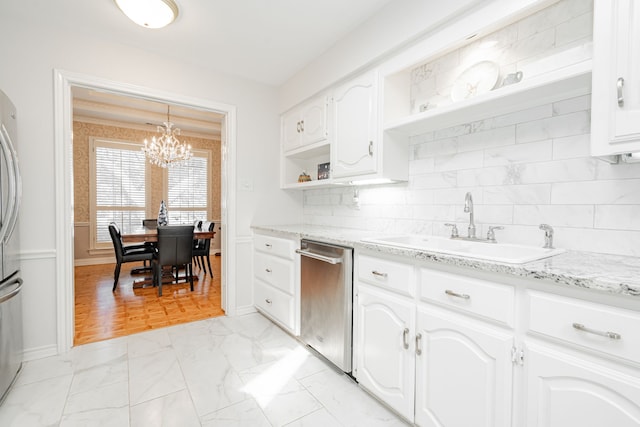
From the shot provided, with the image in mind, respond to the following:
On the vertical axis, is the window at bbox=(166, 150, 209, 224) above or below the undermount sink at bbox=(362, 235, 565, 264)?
above

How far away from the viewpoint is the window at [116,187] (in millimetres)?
5406

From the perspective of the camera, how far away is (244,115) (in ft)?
10.0

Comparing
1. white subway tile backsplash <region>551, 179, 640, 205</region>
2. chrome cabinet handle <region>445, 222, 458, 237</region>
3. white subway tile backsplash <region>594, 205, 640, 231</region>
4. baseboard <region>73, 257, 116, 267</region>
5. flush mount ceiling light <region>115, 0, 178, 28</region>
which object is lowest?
baseboard <region>73, 257, 116, 267</region>

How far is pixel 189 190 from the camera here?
250 inches

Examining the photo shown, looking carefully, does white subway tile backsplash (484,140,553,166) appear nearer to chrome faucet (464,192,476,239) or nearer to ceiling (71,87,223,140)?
chrome faucet (464,192,476,239)

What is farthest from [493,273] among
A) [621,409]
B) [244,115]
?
[244,115]

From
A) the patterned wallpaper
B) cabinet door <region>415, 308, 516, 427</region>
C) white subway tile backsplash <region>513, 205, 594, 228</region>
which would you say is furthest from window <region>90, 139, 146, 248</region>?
white subway tile backsplash <region>513, 205, 594, 228</region>

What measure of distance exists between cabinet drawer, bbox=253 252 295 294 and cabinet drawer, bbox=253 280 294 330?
65 millimetres

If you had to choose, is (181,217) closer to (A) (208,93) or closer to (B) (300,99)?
(A) (208,93)

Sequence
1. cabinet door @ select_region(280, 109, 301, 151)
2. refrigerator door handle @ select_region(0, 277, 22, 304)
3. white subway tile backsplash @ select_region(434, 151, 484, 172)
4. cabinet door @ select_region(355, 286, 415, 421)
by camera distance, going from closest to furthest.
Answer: cabinet door @ select_region(355, 286, 415, 421), refrigerator door handle @ select_region(0, 277, 22, 304), white subway tile backsplash @ select_region(434, 151, 484, 172), cabinet door @ select_region(280, 109, 301, 151)

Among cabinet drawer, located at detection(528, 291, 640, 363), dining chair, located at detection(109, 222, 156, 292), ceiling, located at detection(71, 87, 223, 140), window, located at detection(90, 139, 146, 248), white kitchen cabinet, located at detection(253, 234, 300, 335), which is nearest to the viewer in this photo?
cabinet drawer, located at detection(528, 291, 640, 363)

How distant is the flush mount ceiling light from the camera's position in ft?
6.09

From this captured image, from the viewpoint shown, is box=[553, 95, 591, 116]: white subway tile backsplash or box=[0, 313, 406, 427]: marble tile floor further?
box=[0, 313, 406, 427]: marble tile floor

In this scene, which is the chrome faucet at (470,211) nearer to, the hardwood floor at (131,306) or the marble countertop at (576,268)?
the marble countertop at (576,268)
